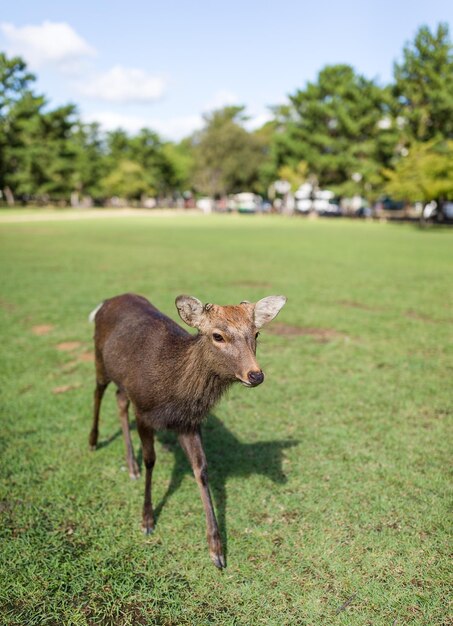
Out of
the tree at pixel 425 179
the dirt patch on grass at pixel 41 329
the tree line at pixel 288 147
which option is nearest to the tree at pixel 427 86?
the tree line at pixel 288 147

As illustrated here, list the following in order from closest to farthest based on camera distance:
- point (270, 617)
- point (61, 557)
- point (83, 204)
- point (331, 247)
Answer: point (270, 617), point (61, 557), point (331, 247), point (83, 204)

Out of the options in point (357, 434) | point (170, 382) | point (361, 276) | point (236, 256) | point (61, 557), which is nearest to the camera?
point (61, 557)

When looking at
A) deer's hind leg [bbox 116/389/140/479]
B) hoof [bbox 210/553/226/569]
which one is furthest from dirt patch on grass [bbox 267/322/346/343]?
hoof [bbox 210/553/226/569]

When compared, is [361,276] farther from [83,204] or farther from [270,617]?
[83,204]

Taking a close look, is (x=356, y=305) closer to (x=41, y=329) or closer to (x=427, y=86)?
(x=41, y=329)

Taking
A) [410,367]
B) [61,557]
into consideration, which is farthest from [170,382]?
[410,367]

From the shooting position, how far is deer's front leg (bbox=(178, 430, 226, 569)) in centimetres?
323

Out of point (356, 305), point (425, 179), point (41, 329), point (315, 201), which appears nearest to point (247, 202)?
point (315, 201)

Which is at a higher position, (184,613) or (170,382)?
(170,382)

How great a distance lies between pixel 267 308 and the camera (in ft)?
11.0

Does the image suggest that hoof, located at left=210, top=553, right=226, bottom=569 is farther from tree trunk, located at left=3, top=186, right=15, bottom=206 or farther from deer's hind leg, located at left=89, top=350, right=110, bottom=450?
tree trunk, located at left=3, top=186, right=15, bottom=206

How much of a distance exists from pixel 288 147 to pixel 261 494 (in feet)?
226

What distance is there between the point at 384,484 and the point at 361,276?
39.4ft

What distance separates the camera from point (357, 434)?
16.5ft
